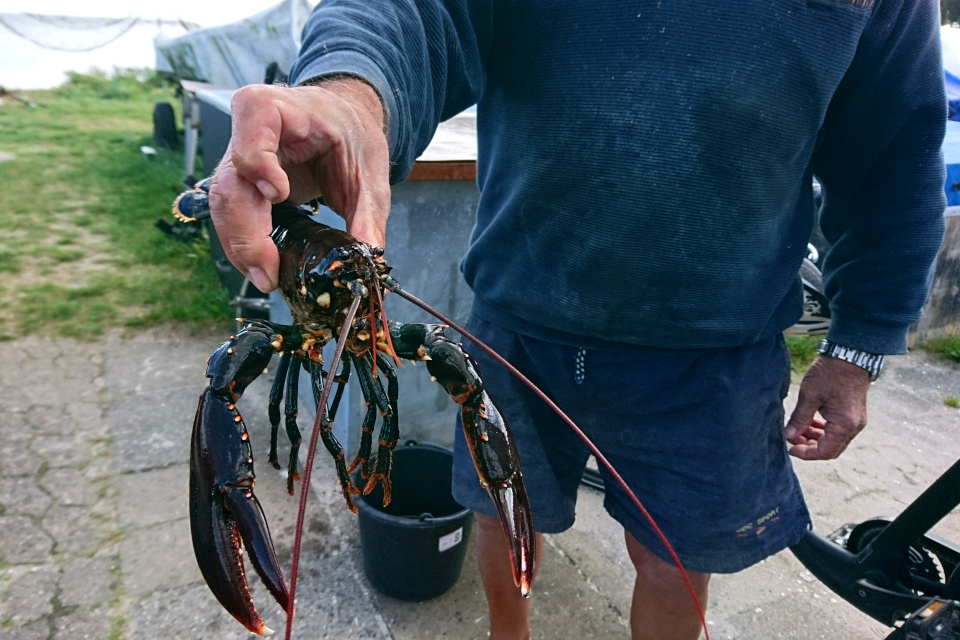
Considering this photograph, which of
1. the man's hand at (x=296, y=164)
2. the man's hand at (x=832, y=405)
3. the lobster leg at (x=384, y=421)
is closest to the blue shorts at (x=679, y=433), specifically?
the man's hand at (x=832, y=405)

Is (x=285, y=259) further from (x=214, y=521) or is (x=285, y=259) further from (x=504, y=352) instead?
(x=504, y=352)

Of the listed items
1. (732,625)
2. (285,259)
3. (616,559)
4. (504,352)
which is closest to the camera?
(285,259)

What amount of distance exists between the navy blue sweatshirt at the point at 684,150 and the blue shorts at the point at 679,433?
0.25 feet

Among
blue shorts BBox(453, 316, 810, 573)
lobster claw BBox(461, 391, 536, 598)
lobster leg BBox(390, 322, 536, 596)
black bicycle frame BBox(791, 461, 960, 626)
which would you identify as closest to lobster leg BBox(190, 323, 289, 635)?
lobster leg BBox(390, 322, 536, 596)

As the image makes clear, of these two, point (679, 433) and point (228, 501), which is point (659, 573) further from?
point (228, 501)

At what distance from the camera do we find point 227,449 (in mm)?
1155

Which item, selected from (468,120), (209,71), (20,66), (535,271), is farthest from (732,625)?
(20,66)

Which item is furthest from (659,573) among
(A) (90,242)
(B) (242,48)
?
(B) (242,48)

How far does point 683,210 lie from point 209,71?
8.38 metres

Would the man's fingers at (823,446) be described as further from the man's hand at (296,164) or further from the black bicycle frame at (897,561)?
the man's hand at (296,164)

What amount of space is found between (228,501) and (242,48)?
747 cm

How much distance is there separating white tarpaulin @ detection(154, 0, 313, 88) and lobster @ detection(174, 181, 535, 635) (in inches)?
211

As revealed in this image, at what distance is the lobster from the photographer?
1115 millimetres

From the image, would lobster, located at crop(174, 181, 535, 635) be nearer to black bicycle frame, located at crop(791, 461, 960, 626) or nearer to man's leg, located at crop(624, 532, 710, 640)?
man's leg, located at crop(624, 532, 710, 640)
